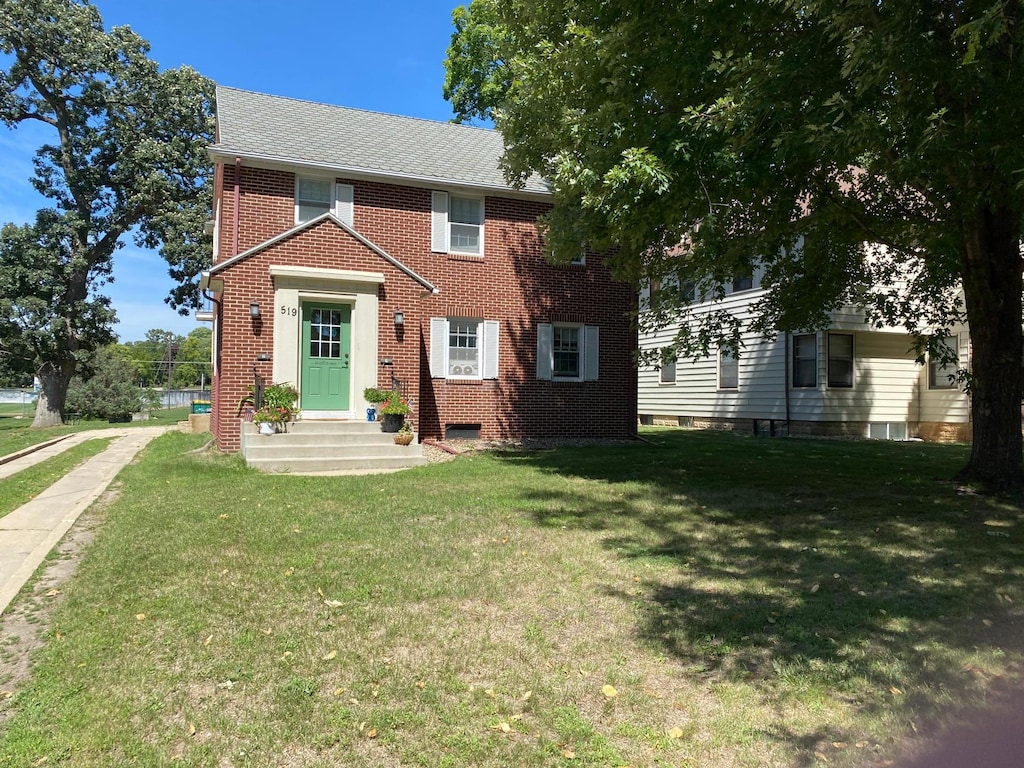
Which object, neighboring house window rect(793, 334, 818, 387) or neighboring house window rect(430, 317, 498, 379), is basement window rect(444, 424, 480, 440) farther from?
neighboring house window rect(793, 334, 818, 387)

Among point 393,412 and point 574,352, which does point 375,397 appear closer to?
point 393,412

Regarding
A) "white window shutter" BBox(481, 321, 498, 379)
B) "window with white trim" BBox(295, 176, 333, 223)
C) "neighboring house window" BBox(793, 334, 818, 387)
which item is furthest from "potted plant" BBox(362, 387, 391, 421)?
"neighboring house window" BBox(793, 334, 818, 387)

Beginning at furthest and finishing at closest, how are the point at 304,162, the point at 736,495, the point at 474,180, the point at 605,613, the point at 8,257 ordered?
the point at 8,257 → the point at 474,180 → the point at 304,162 → the point at 736,495 → the point at 605,613

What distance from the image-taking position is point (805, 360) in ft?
61.3

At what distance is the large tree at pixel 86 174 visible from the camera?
877 inches

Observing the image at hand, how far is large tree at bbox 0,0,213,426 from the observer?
22.3m

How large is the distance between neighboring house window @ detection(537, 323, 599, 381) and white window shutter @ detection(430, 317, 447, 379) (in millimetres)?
2573

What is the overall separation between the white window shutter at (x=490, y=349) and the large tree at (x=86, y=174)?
13.9 m

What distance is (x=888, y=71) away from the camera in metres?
5.82

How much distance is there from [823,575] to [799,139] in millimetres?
4007

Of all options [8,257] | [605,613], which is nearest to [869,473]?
[605,613]

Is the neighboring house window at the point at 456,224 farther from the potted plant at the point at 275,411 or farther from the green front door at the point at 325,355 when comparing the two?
the potted plant at the point at 275,411

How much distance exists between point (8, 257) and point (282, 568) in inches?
917

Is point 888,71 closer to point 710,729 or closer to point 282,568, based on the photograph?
point 710,729
